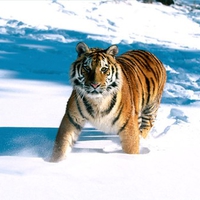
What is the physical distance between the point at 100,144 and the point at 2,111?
1.24 meters

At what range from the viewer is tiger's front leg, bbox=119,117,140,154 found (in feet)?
11.5

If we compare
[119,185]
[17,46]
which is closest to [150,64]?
[119,185]

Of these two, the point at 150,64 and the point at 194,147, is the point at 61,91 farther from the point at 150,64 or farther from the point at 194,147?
the point at 194,147

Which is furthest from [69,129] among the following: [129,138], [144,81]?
Answer: [144,81]

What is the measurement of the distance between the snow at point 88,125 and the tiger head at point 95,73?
452 millimetres

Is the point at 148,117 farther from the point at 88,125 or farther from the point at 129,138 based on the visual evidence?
the point at 129,138

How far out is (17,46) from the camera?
28.0ft

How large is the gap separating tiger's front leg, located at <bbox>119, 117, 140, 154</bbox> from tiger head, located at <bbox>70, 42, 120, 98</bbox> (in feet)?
0.99

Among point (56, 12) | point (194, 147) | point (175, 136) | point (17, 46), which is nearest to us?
point (194, 147)

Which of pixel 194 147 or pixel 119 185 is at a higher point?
pixel 119 185

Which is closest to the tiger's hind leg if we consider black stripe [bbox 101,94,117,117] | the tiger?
the tiger

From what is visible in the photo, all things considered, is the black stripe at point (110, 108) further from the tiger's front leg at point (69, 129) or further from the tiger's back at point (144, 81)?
the tiger's back at point (144, 81)

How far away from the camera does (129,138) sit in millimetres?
3492

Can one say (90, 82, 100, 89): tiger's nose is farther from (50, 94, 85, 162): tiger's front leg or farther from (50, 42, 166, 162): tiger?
(50, 94, 85, 162): tiger's front leg
